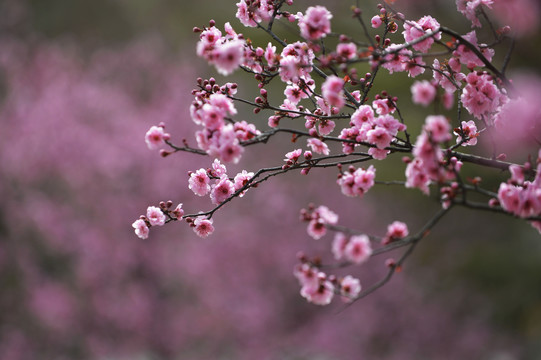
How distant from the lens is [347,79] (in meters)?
→ 2.26

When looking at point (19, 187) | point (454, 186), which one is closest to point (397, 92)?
point (454, 186)

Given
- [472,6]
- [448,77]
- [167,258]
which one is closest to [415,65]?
[448,77]

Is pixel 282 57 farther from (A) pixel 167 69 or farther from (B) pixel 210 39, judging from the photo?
(A) pixel 167 69

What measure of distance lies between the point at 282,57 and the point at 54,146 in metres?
7.13

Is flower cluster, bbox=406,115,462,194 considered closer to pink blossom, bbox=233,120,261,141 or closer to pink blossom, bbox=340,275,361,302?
pink blossom, bbox=340,275,361,302

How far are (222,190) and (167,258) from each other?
6143mm

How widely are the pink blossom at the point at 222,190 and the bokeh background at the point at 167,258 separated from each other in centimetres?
519

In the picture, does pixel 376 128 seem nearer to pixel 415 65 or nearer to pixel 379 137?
pixel 379 137

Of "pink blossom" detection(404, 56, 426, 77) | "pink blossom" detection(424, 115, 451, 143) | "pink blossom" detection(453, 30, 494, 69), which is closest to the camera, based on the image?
"pink blossom" detection(424, 115, 451, 143)

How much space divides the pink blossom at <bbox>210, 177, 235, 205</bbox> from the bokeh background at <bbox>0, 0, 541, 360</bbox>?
519 cm

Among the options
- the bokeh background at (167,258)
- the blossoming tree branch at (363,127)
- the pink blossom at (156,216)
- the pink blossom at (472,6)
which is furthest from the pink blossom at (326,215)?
the bokeh background at (167,258)

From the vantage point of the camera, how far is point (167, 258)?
8102 mm

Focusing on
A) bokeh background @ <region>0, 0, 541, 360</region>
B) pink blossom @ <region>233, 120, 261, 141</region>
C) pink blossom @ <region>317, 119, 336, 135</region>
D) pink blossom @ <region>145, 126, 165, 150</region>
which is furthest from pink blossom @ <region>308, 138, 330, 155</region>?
bokeh background @ <region>0, 0, 541, 360</region>

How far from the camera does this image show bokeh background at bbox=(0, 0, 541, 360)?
7.98 metres
